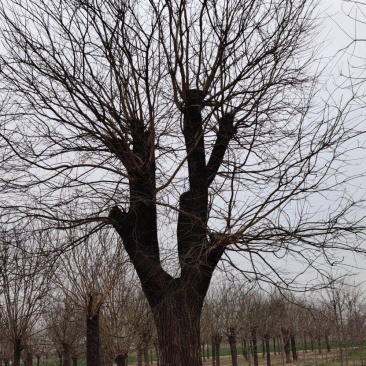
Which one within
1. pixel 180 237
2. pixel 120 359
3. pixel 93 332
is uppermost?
pixel 180 237

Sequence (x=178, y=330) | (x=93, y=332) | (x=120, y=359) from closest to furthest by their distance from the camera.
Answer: (x=178, y=330), (x=93, y=332), (x=120, y=359)

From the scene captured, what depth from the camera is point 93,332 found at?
10.3 meters

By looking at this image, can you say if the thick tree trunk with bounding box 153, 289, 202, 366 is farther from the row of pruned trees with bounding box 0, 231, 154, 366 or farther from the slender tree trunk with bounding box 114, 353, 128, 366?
the slender tree trunk with bounding box 114, 353, 128, 366

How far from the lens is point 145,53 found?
5.55 m

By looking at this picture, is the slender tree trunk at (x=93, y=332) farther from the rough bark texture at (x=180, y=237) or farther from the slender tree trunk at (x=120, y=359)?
the rough bark texture at (x=180, y=237)

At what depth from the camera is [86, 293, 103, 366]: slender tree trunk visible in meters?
10.0

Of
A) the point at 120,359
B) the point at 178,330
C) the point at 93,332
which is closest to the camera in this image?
the point at 178,330

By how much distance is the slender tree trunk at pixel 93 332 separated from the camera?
32.8ft

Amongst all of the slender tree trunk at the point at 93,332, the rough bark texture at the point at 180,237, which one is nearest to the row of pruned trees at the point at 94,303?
the slender tree trunk at the point at 93,332

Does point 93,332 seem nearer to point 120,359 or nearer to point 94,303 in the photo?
point 94,303

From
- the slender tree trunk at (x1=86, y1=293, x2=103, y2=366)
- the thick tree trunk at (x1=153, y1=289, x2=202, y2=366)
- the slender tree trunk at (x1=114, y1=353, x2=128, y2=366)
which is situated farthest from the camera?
the slender tree trunk at (x1=114, y1=353, x2=128, y2=366)

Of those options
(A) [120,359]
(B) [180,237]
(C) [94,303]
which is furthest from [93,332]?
(B) [180,237]

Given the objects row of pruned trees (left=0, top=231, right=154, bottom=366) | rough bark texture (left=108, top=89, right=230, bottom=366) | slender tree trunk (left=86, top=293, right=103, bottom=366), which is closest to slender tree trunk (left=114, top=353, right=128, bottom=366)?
row of pruned trees (left=0, top=231, right=154, bottom=366)

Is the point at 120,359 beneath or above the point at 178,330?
beneath
